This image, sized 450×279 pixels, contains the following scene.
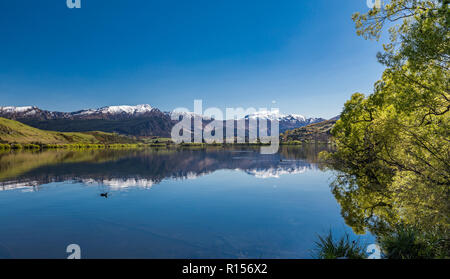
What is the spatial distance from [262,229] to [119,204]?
61.2 feet

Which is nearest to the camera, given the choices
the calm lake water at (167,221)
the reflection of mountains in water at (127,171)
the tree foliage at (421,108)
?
the tree foliage at (421,108)

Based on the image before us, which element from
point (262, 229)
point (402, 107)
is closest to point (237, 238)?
point (262, 229)

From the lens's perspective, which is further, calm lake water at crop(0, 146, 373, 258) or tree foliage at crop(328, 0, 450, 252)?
calm lake water at crop(0, 146, 373, 258)

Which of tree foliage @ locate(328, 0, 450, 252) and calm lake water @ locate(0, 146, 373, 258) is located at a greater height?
tree foliage @ locate(328, 0, 450, 252)

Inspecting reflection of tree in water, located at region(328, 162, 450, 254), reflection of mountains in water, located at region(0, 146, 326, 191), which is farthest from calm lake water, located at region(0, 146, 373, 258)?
reflection of mountains in water, located at region(0, 146, 326, 191)

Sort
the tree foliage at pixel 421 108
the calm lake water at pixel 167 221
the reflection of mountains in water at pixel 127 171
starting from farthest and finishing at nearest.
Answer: the reflection of mountains in water at pixel 127 171 < the calm lake water at pixel 167 221 < the tree foliage at pixel 421 108

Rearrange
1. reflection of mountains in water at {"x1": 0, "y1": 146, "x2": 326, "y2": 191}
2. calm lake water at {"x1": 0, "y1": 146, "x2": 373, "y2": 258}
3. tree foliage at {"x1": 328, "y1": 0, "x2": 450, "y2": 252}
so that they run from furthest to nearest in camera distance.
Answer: reflection of mountains in water at {"x1": 0, "y1": 146, "x2": 326, "y2": 191}
calm lake water at {"x1": 0, "y1": 146, "x2": 373, "y2": 258}
tree foliage at {"x1": 328, "y1": 0, "x2": 450, "y2": 252}

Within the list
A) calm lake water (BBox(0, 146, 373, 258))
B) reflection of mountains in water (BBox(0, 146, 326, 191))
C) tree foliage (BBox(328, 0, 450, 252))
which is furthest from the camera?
reflection of mountains in water (BBox(0, 146, 326, 191))

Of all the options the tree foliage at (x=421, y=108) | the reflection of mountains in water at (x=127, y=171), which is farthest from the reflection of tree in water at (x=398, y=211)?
the reflection of mountains in water at (x=127, y=171)

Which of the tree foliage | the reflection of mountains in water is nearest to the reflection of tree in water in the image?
the tree foliage

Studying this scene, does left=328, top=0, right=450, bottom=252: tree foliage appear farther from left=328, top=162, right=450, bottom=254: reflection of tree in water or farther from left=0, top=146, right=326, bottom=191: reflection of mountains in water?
left=0, top=146, right=326, bottom=191: reflection of mountains in water

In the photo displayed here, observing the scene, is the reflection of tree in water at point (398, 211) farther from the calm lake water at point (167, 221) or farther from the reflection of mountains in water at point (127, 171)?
the reflection of mountains in water at point (127, 171)

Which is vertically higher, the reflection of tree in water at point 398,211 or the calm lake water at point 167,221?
the reflection of tree in water at point 398,211
